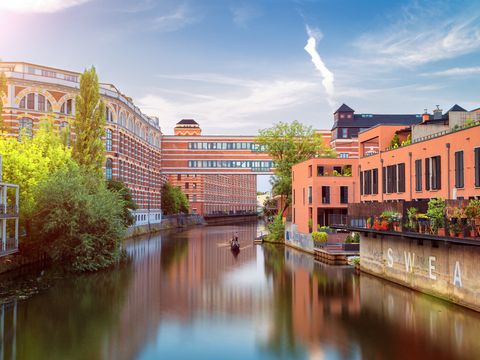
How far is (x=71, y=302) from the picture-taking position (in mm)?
30344

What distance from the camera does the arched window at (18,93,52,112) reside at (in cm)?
6900

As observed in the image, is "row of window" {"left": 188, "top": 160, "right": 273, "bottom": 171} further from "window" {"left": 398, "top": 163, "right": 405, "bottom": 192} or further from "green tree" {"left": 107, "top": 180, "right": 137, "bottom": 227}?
"window" {"left": 398, "top": 163, "right": 405, "bottom": 192}

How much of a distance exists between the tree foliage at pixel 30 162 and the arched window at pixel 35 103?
1938 cm

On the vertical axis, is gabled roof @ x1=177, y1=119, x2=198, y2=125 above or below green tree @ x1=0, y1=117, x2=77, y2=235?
above

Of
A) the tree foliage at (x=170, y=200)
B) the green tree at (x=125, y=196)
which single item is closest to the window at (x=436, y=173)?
the green tree at (x=125, y=196)

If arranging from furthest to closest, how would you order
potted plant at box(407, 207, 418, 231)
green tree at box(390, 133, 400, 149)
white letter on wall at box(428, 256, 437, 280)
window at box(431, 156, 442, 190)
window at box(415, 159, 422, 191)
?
green tree at box(390, 133, 400, 149) < window at box(415, 159, 422, 191) < window at box(431, 156, 442, 190) < potted plant at box(407, 207, 418, 231) < white letter on wall at box(428, 256, 437, 280)

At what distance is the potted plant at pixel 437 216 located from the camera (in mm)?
27127

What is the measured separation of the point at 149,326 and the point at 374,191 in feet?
90.3

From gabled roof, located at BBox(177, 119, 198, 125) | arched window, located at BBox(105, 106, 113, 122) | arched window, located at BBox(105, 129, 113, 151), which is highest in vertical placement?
gabled roof, located at BBox(177, 119, 198, 125)

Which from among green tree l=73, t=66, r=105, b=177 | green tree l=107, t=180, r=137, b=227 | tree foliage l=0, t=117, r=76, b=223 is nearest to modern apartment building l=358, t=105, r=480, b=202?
tree foliage l=0, t=117, r=76, b=223

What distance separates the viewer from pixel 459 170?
1275 inches

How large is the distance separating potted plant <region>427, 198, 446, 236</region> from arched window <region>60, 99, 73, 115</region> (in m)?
57.2

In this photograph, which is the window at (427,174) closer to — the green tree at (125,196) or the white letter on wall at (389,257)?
the white letter on wall at (389,257)

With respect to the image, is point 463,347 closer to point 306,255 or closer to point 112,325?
point 112,325
